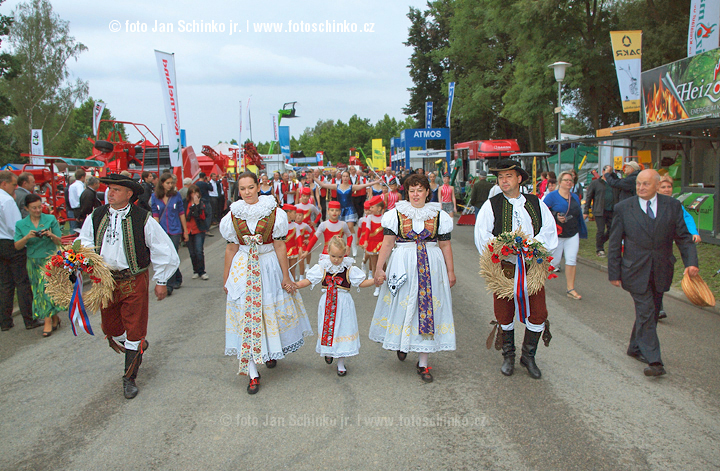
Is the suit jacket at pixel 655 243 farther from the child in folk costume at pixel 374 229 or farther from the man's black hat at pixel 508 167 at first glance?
the child in folk costume at pixel 374 229

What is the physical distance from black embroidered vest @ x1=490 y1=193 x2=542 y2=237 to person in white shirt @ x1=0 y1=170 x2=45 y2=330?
5805 mm

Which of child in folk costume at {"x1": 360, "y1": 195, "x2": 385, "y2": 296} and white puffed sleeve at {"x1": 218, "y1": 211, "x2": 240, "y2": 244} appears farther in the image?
child in folk costume at {"x1": 360, "y1": 195, "x2": 385, "y2": 296}

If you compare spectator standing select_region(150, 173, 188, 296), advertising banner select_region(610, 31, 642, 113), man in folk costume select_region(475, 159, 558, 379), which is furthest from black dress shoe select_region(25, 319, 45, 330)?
advertising banner select_region(610, 31, 642, 113)

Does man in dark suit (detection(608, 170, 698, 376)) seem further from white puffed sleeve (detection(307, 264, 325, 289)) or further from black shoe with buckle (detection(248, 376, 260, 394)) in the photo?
black shoe with buckle (detection(248, 376, 260, 394))

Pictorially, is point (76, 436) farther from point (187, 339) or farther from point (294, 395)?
point (187, 339)

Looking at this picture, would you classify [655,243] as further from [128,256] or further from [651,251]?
[128,256]

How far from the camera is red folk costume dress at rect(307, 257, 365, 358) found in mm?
4805

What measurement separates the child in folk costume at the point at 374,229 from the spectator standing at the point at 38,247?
4422 mm

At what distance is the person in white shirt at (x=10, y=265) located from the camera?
641cm

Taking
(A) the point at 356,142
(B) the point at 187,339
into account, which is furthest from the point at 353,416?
(A) the point at 356,142

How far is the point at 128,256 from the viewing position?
14.9ft

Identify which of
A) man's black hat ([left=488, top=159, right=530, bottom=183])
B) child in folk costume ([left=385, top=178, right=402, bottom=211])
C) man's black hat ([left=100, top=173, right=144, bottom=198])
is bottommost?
child in folk costume ([left=385, top=178, right=402, bottom=211])

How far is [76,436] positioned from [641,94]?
17.3 metres

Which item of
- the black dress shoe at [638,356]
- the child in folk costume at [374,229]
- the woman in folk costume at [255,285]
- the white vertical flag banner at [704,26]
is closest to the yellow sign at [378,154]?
the white vertical flag banner at [704,26]
